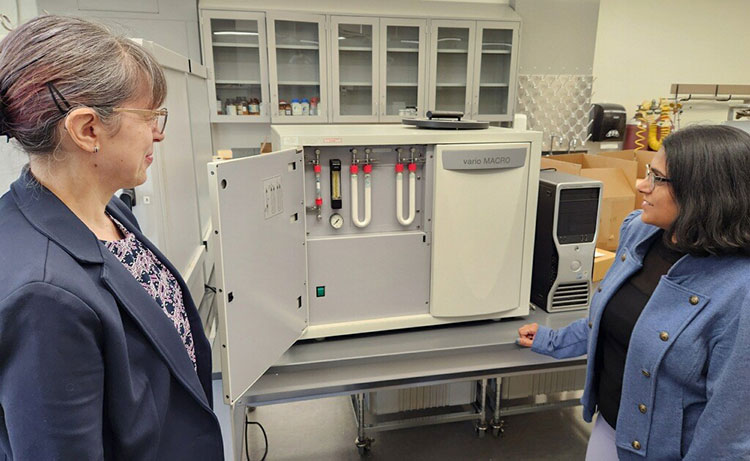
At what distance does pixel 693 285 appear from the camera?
3.11 feet

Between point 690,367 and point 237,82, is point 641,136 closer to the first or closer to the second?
point 237,82

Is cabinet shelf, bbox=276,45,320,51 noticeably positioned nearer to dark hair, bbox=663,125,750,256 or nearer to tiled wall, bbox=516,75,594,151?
tiled wall, bbox=516,75,594,151

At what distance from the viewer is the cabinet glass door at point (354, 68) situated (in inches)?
143

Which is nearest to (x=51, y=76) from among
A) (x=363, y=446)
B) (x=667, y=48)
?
(x=363, y=446)

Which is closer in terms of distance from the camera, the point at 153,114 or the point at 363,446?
the point at 153,114

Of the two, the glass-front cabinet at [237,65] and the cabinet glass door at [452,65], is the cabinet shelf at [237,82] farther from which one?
the cabinet glass door at [452,65]

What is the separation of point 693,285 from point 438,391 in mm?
1324

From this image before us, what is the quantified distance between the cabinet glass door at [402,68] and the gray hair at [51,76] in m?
3.24

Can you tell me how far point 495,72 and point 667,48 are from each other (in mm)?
1815

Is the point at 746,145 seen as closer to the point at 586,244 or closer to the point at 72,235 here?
the point at 586,244

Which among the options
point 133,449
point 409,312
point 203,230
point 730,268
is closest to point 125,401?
point 133,449

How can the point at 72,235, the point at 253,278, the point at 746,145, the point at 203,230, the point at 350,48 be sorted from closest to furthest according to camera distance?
the point at 72,235
the point at 746,145
the point at 253,278
the point at 203,230
the point at 350,48

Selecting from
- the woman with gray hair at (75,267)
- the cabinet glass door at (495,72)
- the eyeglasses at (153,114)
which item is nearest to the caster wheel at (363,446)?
the woman with gray hair at (75,267)

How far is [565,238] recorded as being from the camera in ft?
5.07
